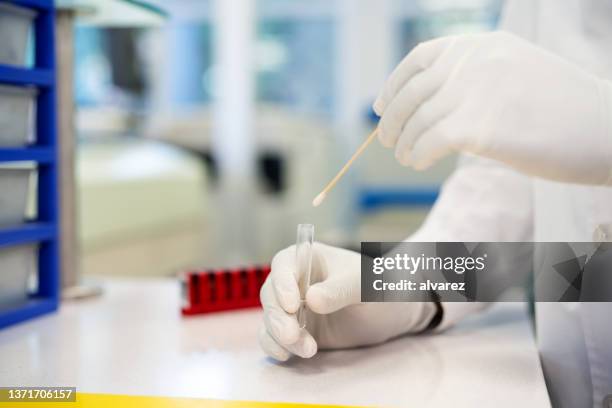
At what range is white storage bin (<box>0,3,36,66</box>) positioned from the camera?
80 centimetres

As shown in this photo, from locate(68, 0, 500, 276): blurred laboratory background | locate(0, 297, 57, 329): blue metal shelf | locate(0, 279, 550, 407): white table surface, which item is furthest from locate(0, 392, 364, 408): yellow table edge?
locate(68, 0, 500, 276): blurred laboratory background

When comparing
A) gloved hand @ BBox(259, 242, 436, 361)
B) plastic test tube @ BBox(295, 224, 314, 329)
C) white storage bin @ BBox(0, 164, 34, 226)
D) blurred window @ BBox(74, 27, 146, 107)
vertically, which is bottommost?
gloved hand @ BBox(259, 242, 436, 361)

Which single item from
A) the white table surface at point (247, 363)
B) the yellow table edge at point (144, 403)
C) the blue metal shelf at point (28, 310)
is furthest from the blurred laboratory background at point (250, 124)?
the yellow table edge at point (144, 403)

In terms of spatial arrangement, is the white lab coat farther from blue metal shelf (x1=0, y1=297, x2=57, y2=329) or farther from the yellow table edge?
blue metal shelf (x1=0, y1=297, x2=57, y2=329)

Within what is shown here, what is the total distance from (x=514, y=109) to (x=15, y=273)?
0.64 meters

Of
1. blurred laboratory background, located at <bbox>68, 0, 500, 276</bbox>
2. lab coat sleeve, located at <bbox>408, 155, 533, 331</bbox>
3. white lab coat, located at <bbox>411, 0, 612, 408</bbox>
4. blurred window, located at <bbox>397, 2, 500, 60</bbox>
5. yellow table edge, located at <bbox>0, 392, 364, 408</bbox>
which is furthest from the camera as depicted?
blurred window, located at <bbox>397, 2, 500, 60</bbox>

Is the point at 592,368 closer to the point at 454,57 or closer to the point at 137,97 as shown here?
the point at 454,57

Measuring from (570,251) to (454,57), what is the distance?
335mm

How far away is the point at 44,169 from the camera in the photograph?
886 millimetres

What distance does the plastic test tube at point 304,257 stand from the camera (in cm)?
67

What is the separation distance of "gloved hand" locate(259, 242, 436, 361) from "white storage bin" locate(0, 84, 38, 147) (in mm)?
382

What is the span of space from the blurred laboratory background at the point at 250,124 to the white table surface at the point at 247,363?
1.57 m

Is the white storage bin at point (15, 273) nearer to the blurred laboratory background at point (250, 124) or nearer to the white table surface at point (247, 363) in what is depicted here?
the white table surface at point (247, 363)

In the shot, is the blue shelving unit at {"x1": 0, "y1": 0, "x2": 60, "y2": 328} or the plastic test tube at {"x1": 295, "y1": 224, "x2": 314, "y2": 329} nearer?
the plastic test tube at {"x1": 295, "y1": 224, "x2": 314, "y2": 329}
